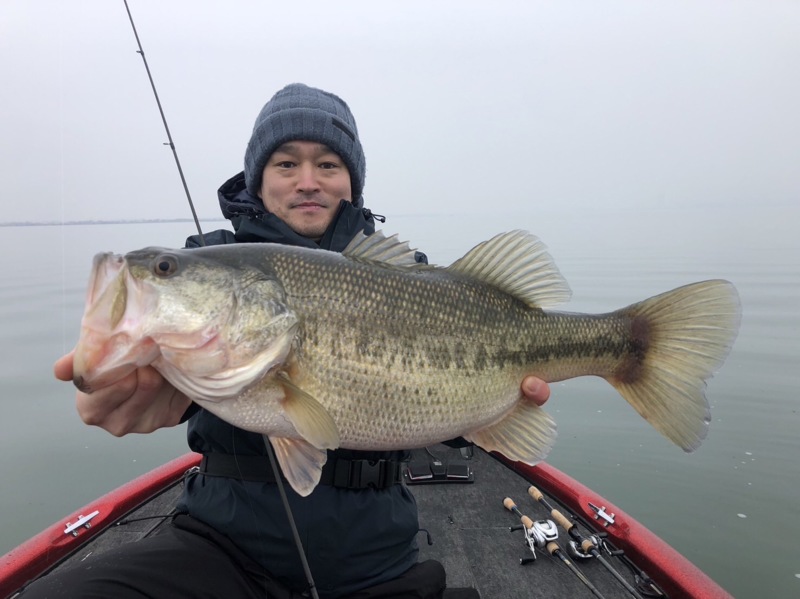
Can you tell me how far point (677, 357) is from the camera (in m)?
2.20

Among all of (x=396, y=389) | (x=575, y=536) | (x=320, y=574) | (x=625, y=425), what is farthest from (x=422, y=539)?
(x=625, y=425)

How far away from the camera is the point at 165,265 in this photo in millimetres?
1713

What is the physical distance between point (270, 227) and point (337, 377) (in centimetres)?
107

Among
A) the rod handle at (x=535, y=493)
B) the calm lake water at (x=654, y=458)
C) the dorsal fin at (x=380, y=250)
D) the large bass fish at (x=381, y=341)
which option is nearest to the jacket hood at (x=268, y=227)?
the dorsal fin at (x=380, y=250)

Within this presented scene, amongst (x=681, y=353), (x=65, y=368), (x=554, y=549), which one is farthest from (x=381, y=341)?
(x=554, y=549)

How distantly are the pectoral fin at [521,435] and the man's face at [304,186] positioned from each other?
134cm

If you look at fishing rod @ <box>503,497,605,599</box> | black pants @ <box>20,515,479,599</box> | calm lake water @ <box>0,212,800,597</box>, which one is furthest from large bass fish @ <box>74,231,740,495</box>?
calm lake water @ <box>0,212,800,597</box>

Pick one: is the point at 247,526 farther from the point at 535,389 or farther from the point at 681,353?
the point at 681,353

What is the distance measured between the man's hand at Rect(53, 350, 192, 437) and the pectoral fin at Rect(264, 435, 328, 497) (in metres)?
0.44

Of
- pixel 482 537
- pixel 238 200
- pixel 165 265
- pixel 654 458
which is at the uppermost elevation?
pixel 238 200

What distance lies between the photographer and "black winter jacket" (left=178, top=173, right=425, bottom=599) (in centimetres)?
205

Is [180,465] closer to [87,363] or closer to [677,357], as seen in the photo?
[87,363]

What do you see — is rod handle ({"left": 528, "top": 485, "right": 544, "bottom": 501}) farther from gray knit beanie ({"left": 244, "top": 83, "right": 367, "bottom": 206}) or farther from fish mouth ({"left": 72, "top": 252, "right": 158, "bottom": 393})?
fish mouth ({"left": 72, "top": 252, "right": 158, "bottom": 393})

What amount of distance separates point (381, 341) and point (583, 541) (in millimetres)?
2208
